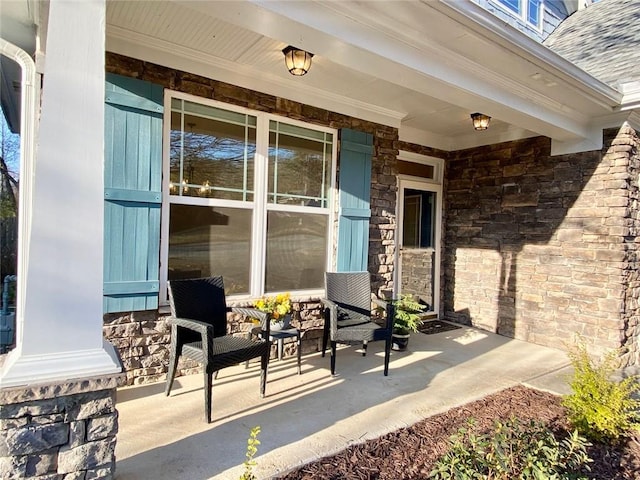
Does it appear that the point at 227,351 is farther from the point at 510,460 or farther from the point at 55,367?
the point at 510,460

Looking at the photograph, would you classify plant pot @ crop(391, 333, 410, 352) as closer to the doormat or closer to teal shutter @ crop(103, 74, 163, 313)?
the doormat

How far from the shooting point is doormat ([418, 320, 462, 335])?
4859 mm

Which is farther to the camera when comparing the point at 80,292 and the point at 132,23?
the point at 132,23

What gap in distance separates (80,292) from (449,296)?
4861mm

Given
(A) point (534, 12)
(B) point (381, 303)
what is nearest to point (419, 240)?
(B) point (381, 303)

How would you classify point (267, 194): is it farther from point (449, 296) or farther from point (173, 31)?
point (449, 296)

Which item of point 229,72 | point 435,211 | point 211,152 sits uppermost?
point 229,72

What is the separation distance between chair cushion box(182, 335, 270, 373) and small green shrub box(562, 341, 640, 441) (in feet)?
6.61

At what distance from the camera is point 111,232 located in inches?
107

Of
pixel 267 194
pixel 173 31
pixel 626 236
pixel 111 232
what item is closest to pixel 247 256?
pixel 267 194

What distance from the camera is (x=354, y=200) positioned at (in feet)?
13.0

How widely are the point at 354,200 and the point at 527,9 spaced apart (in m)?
4.91

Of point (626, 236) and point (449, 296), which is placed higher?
point (626, 236)

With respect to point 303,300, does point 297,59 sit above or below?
above
